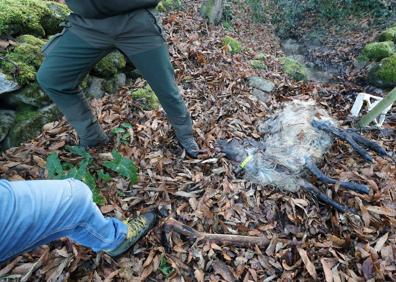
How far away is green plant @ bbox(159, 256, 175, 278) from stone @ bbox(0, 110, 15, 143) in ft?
6.70

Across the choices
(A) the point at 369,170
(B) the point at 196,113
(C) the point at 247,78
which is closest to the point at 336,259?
(A) the point at 369,170

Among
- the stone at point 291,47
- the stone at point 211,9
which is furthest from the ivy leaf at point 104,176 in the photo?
the stone at point 291,47

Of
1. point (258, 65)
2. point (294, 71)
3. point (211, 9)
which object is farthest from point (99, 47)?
point (211, 9)

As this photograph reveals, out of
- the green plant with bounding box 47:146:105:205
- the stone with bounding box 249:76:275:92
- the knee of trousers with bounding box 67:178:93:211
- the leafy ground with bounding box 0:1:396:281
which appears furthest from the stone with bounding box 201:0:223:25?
the knee of trousers with bounding box 67:178:93:211

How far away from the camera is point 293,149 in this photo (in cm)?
353

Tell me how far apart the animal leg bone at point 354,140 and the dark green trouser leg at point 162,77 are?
168 centimetres

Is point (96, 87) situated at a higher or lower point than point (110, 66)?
lower

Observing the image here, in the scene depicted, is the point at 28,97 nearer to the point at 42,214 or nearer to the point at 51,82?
the point at 51,82

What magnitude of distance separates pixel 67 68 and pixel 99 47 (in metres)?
0.34

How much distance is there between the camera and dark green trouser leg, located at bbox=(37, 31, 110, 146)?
108 inches

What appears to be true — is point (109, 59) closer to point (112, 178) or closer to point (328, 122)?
point (112, 178)

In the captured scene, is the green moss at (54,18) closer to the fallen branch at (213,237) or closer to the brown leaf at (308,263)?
the fallen branch at (213,237)

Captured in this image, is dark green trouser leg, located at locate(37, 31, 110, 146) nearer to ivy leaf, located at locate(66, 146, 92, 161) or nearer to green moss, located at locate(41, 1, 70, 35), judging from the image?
ivy leaf, located at locate(66, 146, 92, 161)

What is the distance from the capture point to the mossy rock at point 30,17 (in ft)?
11.5
